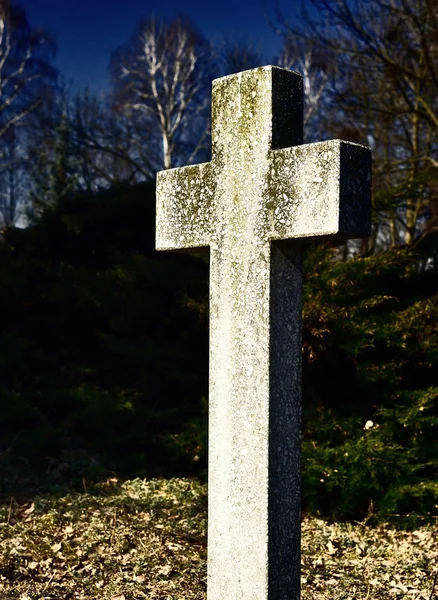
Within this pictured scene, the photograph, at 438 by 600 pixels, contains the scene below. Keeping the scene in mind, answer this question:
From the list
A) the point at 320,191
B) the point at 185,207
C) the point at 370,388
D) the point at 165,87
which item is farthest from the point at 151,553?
the point at 165,87

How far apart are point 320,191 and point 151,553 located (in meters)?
3.06

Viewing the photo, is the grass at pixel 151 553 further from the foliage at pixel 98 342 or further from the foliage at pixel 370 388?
the foliage at pixel 98 342

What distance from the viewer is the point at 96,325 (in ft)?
28.1

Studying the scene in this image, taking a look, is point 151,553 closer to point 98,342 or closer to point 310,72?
point 98,342

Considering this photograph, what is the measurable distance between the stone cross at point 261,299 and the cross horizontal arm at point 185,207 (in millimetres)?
33

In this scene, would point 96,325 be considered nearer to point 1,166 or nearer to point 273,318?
point 273,318

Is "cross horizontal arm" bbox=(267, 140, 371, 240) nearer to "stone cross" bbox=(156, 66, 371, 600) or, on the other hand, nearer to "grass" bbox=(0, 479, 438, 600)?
"stone cross" bbox=(156, 66, 371, 600)

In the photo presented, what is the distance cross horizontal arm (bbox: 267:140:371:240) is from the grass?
2430 mm

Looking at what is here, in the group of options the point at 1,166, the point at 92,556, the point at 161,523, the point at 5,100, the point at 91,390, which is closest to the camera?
the point at 92,556

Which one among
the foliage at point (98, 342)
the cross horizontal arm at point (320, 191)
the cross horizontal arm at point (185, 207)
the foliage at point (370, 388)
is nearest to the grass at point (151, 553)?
the foliage at point (370, 388)

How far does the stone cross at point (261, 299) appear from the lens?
305cm

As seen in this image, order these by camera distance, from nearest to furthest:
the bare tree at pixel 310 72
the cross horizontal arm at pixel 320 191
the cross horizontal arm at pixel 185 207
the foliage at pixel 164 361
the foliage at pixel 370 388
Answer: the cross horizontal arm at pixel 320 191 < the cross horizontal arm at pixel 185 207 < the foliage at pixel 370 388 < the foliage at pixel 164 361 < the bare tree at pixel 310 72

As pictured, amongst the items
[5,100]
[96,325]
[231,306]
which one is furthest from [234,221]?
[5,100]

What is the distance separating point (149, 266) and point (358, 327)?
242 centimetres
